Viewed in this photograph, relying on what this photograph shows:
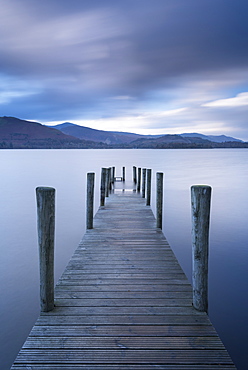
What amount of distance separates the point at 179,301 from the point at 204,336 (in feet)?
2.33

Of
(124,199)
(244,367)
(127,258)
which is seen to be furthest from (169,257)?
(124,199)

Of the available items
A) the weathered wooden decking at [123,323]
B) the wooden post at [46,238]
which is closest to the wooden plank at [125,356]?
the weathered wooden decking at [123,323]

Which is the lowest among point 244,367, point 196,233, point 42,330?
point 244,367

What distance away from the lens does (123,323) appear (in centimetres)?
317

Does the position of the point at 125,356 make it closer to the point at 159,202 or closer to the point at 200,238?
the point at 200,238

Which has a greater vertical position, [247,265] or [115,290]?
[115,290]

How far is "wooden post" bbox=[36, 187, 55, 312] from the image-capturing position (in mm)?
3256

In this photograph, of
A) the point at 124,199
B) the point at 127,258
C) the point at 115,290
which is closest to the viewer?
the point at 115,290

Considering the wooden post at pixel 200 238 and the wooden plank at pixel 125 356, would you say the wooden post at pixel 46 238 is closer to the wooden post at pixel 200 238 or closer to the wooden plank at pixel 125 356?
the wooden plank at pixel 125 356

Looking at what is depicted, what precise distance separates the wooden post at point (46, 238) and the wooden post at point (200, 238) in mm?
1693

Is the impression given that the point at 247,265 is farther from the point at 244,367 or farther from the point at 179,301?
the point at 179,301

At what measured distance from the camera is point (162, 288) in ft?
13.2

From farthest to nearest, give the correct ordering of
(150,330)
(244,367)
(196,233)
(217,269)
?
(217,269) → (244,367) → (196,233) → (150,330)

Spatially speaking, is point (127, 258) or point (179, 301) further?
point (127, 258)
